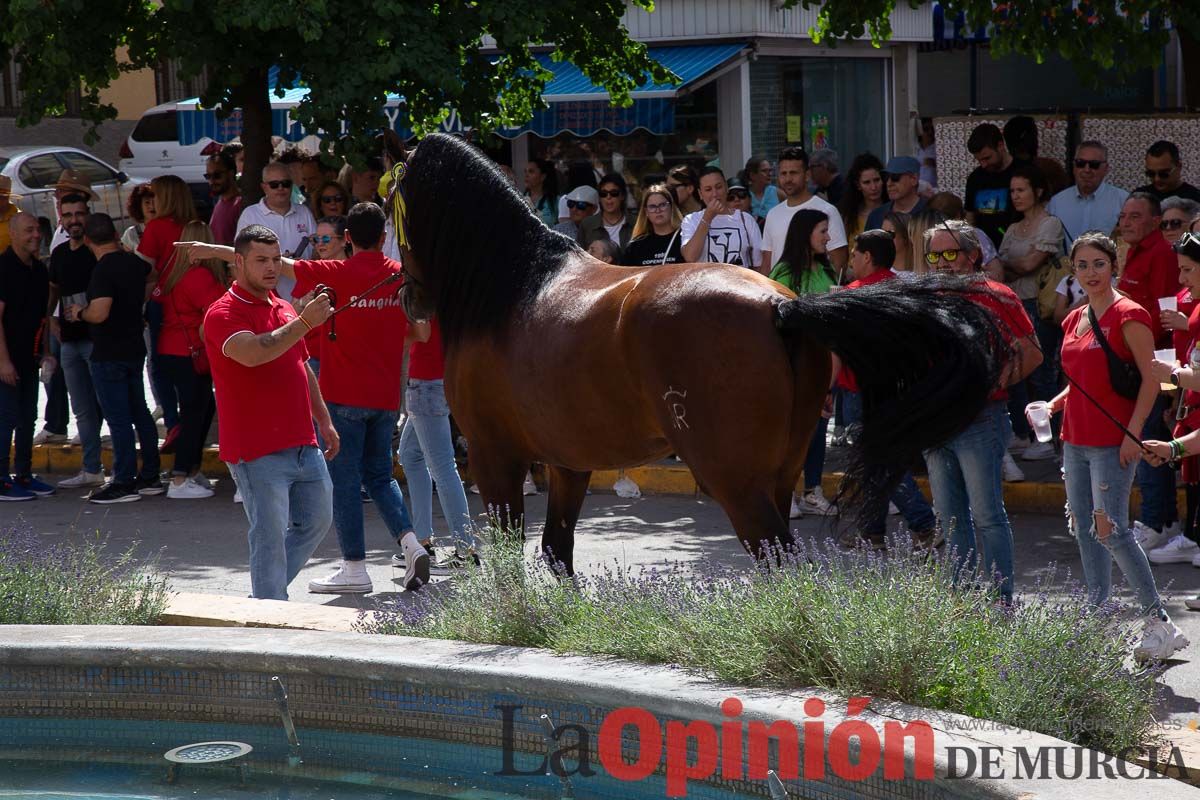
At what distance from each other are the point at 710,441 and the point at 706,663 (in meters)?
1.29

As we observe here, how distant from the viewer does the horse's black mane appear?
6832 mm

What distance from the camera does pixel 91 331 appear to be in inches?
432

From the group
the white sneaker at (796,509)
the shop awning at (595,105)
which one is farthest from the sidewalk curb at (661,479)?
the shop awning at (595,105)

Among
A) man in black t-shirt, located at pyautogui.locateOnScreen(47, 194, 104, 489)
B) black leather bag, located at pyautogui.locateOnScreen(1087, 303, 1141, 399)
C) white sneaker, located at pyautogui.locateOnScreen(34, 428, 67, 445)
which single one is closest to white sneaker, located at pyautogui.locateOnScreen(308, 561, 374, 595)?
man in black t-shirt, located at pyautogui.locateOnScreen(47, 194, 104, 489)

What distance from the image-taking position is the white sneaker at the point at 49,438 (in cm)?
1271

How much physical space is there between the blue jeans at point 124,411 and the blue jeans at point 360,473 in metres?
3.38

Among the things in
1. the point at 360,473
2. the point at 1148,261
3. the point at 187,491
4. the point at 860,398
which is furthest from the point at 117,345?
the point at 1148,261

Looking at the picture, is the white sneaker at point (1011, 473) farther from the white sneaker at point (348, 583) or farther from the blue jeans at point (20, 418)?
the blue jeans at point (20, 418)

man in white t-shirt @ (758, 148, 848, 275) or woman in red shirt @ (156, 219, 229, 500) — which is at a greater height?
man in white t-shirt @ (758, 148, 848, 275)

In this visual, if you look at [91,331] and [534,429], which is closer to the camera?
[534,429]

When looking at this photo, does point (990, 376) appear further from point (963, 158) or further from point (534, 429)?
point (963, 158)

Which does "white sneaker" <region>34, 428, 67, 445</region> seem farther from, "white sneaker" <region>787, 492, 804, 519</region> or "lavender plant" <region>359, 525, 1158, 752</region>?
"lavender plant" <region>359, 525, 1158, 752</region>

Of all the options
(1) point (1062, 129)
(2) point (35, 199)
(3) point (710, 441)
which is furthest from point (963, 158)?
(2) point (35, 199)

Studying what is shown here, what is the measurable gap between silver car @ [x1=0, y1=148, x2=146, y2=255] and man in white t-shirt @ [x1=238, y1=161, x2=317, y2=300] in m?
11.1
